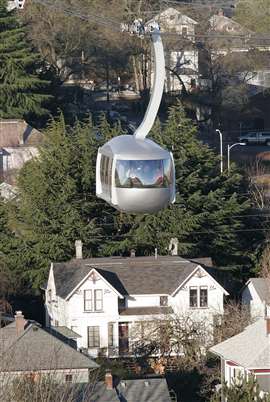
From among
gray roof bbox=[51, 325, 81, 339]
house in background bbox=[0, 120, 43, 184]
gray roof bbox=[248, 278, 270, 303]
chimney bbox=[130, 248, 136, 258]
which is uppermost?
house in background bbox=[0, 120, 43, 184]

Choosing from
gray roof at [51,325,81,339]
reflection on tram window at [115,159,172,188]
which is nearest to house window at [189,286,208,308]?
gray roof at [51,325,81,339]

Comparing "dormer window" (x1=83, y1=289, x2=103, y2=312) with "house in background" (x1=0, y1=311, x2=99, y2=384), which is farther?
"dormer window" (x1=83, y1=289, x2=103, y2=312)

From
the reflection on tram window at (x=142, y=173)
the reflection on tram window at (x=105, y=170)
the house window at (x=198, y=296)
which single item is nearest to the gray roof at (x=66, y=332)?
the house window at (x=198, y=296)

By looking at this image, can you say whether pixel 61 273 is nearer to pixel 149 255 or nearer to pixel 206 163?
pixel 149 255

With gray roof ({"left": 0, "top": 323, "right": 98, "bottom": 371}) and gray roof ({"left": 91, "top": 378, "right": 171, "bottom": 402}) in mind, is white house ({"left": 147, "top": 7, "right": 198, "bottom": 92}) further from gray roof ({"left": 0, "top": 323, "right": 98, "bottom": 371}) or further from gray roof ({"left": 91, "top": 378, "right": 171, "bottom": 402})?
gray roof ({"left": 91, "top": 378, "right": 171, "bottom": 402})

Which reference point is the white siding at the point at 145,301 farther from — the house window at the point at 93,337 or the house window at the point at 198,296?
the house window at the point at 93,337

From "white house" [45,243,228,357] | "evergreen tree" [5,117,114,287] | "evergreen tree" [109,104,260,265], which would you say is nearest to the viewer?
"white house" [45,243,228,357]

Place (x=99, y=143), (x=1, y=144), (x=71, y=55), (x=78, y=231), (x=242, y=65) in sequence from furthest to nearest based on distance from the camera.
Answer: (x=242, y=65)
(x=71, y=55)
(x=1, y=144)
(x=99, y=143)
(x=78, y=231)

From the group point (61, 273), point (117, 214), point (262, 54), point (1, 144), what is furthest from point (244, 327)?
point (262, 54)
